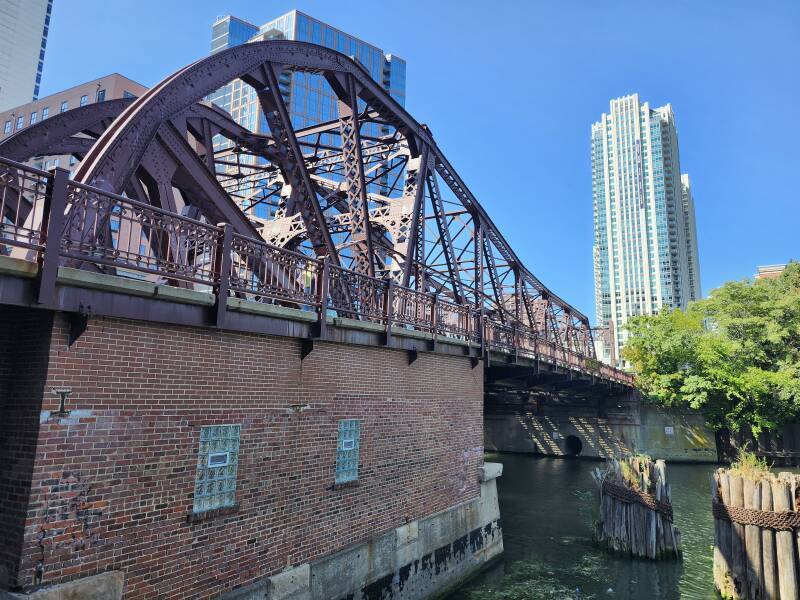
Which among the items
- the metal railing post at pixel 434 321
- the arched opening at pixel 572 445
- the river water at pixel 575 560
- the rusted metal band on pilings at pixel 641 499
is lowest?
the river water at pixel 575 560

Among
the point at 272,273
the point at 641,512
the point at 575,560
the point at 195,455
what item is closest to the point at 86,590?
the point at 195,455

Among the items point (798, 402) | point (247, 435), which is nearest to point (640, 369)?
point (798, 402)

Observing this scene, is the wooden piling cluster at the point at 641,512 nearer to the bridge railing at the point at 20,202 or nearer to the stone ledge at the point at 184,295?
the stone ledge at the point at 184,295

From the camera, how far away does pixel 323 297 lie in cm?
880

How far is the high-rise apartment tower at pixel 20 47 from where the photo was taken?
89125mm

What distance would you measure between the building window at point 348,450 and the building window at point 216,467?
7.50 feet

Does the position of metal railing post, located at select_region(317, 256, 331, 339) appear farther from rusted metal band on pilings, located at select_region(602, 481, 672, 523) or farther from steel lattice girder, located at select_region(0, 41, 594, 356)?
rusted metal band on pilings, located at select_region(602, 481, 672, 523)

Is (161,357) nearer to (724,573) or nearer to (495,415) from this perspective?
(724,573)

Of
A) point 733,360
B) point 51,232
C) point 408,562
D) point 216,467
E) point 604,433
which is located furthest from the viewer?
point 604,433

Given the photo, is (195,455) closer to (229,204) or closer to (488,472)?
(229,204)

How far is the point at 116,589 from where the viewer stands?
5672mm

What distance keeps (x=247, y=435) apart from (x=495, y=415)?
1472 inches

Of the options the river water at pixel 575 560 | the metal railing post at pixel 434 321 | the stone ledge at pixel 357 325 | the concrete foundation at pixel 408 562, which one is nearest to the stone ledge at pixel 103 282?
the stone ledge at pixel 357 325

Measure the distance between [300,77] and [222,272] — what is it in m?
88.3
